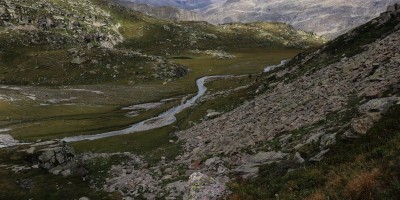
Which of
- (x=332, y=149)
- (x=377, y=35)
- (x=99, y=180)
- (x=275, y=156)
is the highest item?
(x=377, y=35)

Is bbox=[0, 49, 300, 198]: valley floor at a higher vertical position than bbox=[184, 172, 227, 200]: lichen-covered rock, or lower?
lower

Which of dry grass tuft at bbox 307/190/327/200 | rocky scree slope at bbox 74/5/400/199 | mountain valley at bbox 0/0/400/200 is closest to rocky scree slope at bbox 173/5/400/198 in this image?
rocky scree slope at bbox 74/5/400/199

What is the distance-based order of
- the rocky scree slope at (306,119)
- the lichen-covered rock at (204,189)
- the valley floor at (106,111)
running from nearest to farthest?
the lichen-covered rock at (204,189) < the rocky scree slope at (306,119) < the valley floor at (106,111)

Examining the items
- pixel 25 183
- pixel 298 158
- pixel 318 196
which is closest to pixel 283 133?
pixel 298 158

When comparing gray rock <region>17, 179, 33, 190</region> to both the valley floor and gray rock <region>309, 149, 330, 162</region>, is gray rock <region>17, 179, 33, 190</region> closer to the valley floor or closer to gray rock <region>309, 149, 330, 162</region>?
the valley floor

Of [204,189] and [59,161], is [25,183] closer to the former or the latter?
[59,161]

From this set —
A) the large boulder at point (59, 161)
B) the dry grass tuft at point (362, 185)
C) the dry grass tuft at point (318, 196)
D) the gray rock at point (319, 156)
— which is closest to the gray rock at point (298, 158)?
the gray rock at point (319, 156)

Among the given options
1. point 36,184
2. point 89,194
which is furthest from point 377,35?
point 36,184

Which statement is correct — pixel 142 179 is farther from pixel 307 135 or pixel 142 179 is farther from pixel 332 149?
pixel 332 149

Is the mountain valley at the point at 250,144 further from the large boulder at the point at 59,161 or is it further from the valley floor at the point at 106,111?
the valley floor at the point at 106,111

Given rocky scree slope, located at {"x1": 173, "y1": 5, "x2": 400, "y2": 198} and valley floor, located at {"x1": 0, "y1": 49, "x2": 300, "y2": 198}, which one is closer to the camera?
rocky scree slope, located at {"x1": 173, "y1": 5, "x2": 400, "y2": 198}

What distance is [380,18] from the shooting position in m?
82.6

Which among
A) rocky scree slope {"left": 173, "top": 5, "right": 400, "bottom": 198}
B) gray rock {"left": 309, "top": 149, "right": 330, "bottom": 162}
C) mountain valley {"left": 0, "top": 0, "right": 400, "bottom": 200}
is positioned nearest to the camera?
mountain valley {"left": 0, "top": 0, "right": 400, "bottom": 200}

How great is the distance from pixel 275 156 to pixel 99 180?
27560 mm
